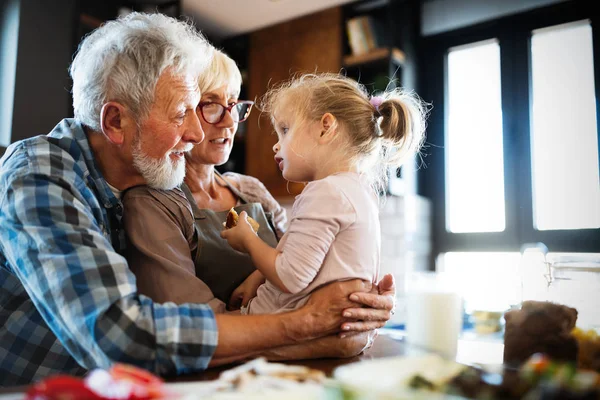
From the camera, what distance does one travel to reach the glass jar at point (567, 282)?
36.1 inches

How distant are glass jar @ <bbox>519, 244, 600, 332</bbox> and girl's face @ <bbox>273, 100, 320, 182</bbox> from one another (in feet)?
1.89

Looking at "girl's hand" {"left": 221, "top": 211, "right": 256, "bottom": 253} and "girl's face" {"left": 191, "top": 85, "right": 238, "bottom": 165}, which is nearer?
"girl's hand" {"left": 221, "top": 211, "right": 256, "bottom": 253}

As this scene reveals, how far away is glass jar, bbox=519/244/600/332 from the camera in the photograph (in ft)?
3.01

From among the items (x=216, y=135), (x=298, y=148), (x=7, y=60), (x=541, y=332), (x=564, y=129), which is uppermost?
(x=7, y=60)

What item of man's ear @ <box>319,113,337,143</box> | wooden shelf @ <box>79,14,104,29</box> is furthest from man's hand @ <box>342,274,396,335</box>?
wooden shelf @ <box>79,14,104,29</box>

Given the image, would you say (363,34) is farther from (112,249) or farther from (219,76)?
(112,249)

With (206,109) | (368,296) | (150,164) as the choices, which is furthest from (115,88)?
(368,296)

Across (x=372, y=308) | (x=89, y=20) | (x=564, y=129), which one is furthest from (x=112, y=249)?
(x=564, y=129)

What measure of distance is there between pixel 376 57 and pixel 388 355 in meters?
2.64

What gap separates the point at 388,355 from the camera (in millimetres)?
1128

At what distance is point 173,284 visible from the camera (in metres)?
1.16

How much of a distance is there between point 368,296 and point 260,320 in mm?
251

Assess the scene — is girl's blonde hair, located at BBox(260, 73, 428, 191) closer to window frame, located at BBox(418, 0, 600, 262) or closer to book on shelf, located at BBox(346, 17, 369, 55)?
window frame, located at BBox(418, 0, 600, 262)

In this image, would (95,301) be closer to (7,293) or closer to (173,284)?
(173,284)
